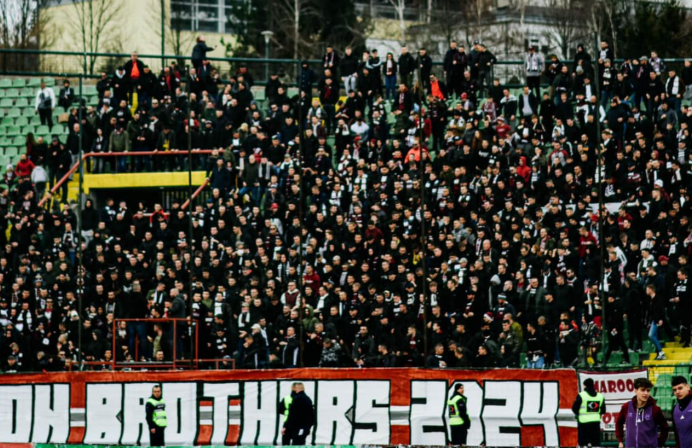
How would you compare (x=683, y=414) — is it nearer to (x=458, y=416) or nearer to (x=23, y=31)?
(x=458, y=416)

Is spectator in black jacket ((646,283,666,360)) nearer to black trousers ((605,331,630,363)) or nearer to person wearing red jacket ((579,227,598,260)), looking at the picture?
black trousers ((605,331,630,363))

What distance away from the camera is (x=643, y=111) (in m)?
28.9

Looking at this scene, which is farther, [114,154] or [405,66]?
[114,154]

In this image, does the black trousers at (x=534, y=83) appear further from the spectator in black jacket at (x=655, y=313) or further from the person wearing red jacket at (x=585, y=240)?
the spectator in black jacket at (x=655, y=313)

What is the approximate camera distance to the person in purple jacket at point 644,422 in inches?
575

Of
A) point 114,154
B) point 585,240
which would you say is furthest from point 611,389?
point 114,154

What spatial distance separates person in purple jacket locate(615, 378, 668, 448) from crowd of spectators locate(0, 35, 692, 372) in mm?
6383

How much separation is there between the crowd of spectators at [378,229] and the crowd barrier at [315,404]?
38.8 inches

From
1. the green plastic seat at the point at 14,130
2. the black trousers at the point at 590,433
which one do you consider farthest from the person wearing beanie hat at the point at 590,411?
the green plastic seat at the point at 14,130

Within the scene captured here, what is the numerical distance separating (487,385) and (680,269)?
5.41 metres

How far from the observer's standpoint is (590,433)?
1858cm

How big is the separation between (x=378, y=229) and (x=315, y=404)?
617 centimetres

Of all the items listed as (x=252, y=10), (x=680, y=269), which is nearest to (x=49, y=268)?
(x=680, y=269)

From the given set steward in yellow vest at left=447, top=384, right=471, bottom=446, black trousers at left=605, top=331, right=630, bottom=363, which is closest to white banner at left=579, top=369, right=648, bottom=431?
steward in yellow vest at left=447, top=384, right=471, bottom=446
